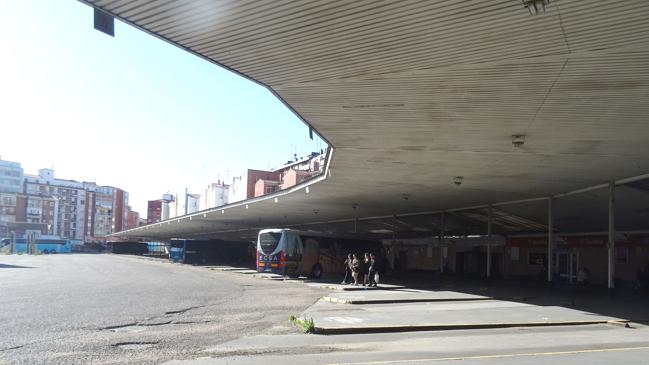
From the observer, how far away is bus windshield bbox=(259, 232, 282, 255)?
3544 centimetres

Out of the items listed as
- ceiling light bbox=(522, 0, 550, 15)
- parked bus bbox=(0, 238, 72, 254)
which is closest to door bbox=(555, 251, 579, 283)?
ceiling light bbox=(522, 0, 550, 15)

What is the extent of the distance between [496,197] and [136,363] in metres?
25.0

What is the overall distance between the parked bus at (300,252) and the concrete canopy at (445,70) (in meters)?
16.3

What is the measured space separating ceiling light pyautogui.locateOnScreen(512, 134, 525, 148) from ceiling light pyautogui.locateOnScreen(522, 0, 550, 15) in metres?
8.08

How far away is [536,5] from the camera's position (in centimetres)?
764

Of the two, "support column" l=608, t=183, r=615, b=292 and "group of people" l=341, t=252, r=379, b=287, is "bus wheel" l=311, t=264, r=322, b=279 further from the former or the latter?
"support column" l=608, t=183, r=615, b=292

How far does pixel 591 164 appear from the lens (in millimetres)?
19469

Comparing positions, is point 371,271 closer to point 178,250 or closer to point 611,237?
point 611,237

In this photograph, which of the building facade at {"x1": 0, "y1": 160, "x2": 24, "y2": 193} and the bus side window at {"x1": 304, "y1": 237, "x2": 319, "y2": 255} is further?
the building facade at {"x1": 0, "y1": 160, "x2": 24, "y2": 193}

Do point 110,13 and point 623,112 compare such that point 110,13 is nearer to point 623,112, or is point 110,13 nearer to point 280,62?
point 280,62

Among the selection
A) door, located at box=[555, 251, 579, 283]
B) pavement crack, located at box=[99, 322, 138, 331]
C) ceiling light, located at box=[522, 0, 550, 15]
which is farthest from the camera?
door, located at box=[555, 251, 579, 283]

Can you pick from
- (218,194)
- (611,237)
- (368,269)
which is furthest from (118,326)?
(218,194)

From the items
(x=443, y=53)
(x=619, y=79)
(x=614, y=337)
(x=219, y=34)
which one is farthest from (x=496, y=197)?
(x=219, y=34)

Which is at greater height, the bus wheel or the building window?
the building window
